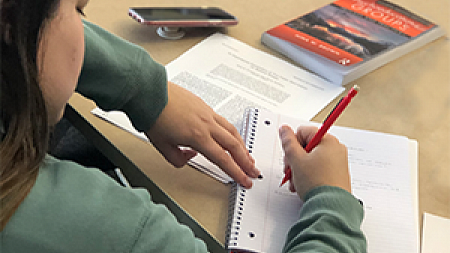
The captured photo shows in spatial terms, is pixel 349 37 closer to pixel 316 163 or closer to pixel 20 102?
pixel 316 163

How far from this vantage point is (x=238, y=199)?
0.58 metres

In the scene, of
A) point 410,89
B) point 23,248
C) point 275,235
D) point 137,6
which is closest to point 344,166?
point 275,235

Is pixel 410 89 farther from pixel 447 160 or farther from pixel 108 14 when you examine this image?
pixel 108 14

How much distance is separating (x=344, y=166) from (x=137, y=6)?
595mm

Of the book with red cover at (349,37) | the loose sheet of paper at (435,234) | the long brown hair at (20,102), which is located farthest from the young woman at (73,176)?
the book with red cover at (349,37)

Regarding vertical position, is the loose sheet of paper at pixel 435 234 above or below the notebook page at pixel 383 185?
below

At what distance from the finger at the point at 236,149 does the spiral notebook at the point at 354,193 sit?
0.06 ft

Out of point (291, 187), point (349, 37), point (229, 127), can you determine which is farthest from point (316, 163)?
point (349, 37)

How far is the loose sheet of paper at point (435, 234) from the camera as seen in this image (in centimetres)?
57

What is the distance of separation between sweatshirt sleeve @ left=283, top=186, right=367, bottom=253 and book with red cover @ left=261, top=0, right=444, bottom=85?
32 centimetres

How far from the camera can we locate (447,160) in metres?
0.69

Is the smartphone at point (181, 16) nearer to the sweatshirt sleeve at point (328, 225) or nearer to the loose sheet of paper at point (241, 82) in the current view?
the loose sheet of paper at point (241, 82)

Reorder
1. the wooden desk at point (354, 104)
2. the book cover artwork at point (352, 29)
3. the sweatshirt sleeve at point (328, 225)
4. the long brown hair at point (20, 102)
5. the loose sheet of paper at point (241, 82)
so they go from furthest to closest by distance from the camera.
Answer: the book cover artwork at point (352, 29)
the loose sheet of paper at point (241, 82)
the wooden desk at point (354, 104)
the sweatshirt sleeve at point (328, 225)
the long brown hair at point (20, 102)

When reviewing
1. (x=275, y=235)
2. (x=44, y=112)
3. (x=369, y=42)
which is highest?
(x=44, y=112)
